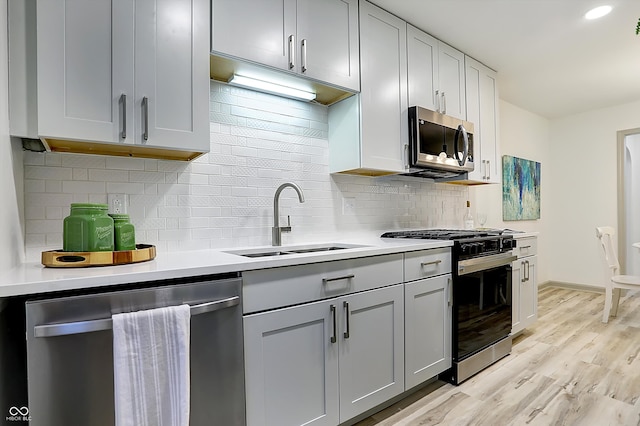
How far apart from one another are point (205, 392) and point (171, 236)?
33.3 inches

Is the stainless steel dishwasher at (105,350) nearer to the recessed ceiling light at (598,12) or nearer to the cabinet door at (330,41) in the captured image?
the cabinet door at (330,41)

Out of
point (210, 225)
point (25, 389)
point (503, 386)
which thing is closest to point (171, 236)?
point (210, 225)

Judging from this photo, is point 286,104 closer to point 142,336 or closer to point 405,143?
point 405,143

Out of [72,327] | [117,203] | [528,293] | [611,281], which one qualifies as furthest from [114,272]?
[611,281]

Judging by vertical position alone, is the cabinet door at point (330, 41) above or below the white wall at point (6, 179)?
above

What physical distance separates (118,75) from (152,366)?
113 cm

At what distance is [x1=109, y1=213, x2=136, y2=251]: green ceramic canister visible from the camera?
4.39 ft

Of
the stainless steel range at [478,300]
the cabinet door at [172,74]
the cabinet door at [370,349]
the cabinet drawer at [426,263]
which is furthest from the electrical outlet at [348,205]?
the cabinet door at [172,74]

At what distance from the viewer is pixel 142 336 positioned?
3.58 feet

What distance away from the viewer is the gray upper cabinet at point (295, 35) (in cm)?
167

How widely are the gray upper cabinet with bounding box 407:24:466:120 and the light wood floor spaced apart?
2.05 m

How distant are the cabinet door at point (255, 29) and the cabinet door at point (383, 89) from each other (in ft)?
1.98

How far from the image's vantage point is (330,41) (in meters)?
2.07

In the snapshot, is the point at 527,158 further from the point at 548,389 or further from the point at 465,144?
the point at 548,389
